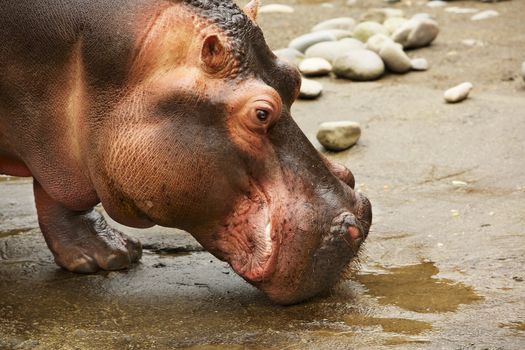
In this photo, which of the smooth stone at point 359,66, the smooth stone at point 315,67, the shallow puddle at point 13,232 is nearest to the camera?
the shallow puddle at point 13,232

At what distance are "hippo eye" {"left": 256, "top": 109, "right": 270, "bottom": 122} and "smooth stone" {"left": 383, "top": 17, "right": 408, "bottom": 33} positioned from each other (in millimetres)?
5347

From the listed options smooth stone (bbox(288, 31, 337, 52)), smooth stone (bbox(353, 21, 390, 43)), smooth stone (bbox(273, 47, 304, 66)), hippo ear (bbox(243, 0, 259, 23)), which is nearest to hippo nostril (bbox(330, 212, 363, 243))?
hippo ear (bbox(243, 0, 259, 23))

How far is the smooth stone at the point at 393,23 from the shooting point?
28.6 feet

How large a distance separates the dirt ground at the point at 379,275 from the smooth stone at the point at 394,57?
0.82 metres

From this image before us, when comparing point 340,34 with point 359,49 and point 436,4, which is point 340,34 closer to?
point 359,49

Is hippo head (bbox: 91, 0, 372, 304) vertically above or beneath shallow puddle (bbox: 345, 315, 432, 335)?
above

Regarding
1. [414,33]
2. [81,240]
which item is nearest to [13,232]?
[81,240]

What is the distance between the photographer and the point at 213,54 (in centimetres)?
341

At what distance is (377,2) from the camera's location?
35.8 feet

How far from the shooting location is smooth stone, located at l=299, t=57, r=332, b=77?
7.41 m

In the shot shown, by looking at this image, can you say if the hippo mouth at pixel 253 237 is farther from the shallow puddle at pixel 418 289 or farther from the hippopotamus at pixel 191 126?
the shallow puddle at pixel 418 289

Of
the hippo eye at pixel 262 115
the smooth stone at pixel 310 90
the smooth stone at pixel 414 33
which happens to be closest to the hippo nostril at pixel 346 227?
the hippo eye at pixel 262 115

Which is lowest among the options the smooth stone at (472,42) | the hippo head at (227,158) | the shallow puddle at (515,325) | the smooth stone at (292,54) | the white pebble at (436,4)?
the white pebble at (436,4)

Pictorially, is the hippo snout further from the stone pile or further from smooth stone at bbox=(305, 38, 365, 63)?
smooth stone at bbox=(305, 38, 365, 63)
